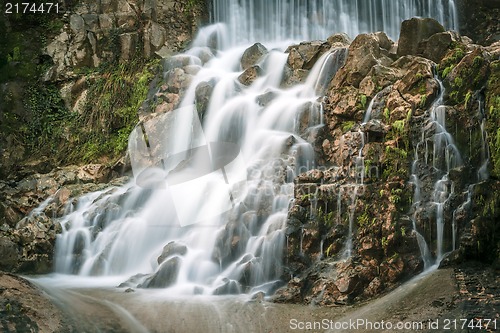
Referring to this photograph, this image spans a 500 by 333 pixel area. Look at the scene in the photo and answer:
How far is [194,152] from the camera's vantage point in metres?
14.3

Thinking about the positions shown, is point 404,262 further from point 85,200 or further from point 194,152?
point 85,200

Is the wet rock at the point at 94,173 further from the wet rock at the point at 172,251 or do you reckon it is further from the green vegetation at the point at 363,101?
the green vegetation at the point at 363,101

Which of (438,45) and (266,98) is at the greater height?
(438,45)

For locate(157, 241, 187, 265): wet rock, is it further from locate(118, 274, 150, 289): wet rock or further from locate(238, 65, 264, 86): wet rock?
locate(238, 65, 264, 86): wet rock

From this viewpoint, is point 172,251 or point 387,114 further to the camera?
point 387,114

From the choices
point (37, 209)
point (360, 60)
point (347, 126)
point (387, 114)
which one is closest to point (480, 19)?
point (360, 60)

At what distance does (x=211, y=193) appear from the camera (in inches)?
486

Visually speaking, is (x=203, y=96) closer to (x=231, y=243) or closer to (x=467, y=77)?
(x=231, y=243)

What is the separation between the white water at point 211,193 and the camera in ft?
32.8

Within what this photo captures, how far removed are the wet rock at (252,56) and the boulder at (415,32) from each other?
5.03 meters

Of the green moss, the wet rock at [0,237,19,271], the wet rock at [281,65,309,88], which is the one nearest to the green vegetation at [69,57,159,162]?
the wet rock at [281,65,309,88]

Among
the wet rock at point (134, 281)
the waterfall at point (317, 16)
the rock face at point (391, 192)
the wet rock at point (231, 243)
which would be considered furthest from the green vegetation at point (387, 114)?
the waterfall at point (317, 16)

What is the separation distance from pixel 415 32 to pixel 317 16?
806cm

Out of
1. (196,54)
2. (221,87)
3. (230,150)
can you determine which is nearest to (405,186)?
(230,150)
